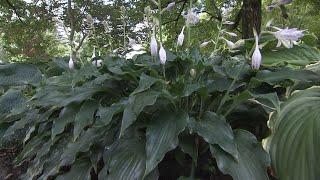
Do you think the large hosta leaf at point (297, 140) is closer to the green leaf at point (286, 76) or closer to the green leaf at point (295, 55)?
the green leaf at point (286, 76)

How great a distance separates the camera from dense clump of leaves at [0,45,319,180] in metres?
1.78

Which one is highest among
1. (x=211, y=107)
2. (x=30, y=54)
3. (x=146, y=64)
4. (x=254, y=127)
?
(x=146, y=64)

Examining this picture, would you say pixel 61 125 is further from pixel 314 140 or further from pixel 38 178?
pixel 314 140

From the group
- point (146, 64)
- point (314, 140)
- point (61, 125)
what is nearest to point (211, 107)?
point (146, 64)

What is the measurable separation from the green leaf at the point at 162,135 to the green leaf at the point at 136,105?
4.2 inches

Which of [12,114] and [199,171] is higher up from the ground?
[12,114]

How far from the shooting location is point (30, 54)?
14.1 m

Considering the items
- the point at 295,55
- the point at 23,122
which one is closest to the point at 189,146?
the point at 295,55

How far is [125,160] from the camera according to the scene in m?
1.88

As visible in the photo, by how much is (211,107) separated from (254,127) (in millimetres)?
245

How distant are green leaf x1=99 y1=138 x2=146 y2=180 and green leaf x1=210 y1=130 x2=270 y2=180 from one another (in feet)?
1.06

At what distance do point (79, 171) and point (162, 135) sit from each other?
52 centimetres

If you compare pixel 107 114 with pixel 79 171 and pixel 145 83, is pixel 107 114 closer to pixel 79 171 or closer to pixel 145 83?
pixel 145 83

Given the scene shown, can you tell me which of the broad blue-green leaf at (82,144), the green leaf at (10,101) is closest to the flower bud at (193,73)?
Answer: the broad blue-green leaf at (82,144)
